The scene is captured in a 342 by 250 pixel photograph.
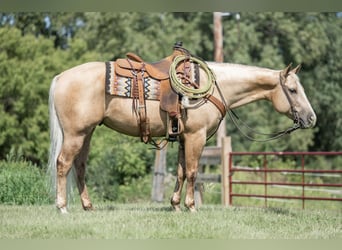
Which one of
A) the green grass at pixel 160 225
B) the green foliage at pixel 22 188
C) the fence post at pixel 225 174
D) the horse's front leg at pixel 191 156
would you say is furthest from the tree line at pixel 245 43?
the green grass at pixel 160 225

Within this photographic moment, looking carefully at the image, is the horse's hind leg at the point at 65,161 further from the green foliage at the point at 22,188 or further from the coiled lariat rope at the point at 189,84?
the green foliage at the point at 22,188

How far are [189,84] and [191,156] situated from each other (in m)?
0.98

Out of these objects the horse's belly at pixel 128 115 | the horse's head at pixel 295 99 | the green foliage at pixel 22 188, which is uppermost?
the horse's head at pixel 295 99

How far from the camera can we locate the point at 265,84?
8539 mm

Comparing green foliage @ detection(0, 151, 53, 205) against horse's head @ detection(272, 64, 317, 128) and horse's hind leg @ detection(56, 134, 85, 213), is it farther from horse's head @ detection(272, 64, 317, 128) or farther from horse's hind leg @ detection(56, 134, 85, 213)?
horse's head @ detection(272, 64, 317, 128)

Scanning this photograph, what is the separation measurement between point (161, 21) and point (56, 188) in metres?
19.1

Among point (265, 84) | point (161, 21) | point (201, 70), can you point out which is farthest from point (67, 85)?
point (161, 21)

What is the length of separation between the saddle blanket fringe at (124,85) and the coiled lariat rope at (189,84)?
0.82 feet

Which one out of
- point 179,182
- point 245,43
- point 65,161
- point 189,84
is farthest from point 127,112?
point 245,43

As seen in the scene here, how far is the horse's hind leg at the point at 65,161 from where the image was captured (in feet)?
25.6

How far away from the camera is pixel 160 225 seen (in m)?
6.79

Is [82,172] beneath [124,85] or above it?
beneath

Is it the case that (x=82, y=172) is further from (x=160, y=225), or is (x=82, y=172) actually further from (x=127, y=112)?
(x=160, y=225)

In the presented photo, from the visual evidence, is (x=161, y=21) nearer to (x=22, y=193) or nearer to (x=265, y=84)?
(x=22, y=193)
